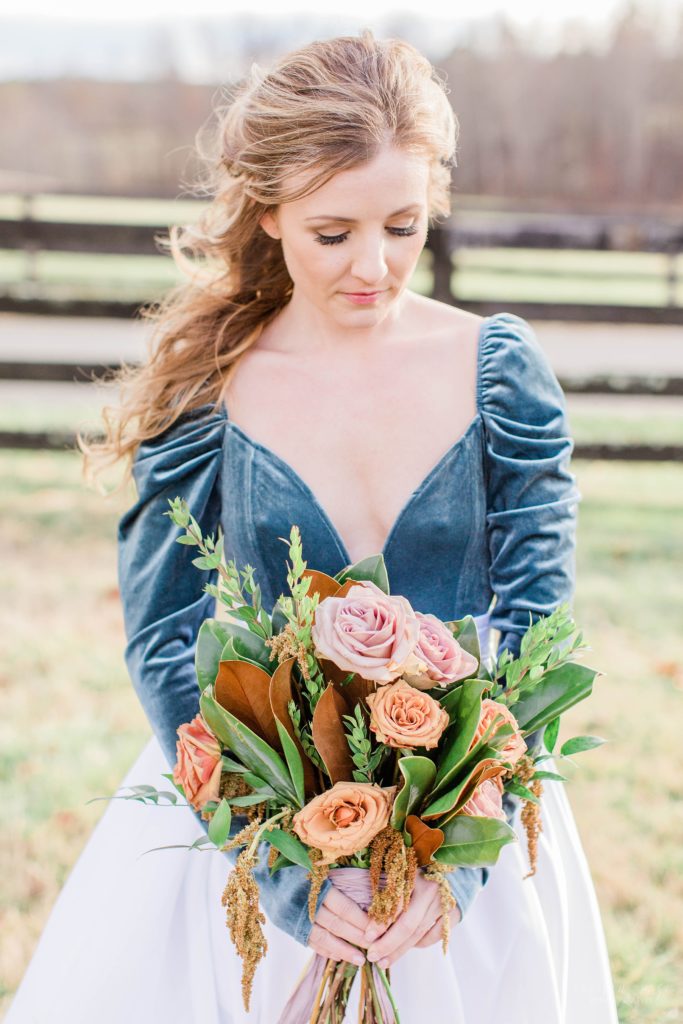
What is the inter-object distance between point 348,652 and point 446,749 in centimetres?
24

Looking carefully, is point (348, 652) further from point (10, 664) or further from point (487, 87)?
point (487, 87)

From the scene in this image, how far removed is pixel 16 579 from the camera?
4883mm

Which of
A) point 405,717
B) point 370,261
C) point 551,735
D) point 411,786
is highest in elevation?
point 370,261

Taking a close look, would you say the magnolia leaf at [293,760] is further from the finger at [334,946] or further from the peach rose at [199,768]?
the finger at [334,946]

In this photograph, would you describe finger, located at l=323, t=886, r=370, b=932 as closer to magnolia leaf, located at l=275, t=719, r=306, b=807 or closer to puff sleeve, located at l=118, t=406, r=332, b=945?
magnolia leaf, located at l=275, t=719, r=306, b=807

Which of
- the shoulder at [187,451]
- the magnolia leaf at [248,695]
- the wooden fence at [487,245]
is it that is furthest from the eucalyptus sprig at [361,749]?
the wooden fence at [487,245]

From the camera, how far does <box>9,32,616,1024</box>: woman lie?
5.73 feet

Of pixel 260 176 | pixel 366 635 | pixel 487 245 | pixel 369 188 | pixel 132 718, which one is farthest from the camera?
pixel 487 245

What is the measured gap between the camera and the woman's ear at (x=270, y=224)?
1.85m

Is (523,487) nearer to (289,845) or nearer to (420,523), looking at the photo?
(420,523)

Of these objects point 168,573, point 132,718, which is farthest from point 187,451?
point 132,718

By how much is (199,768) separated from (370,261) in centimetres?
81

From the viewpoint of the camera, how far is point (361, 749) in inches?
54.9

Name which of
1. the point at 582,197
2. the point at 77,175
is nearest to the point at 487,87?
the point at 582,197
